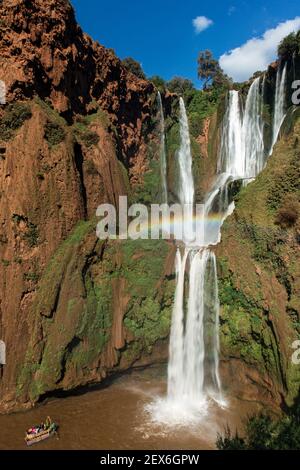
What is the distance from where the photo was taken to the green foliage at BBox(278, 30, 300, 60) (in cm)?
2658

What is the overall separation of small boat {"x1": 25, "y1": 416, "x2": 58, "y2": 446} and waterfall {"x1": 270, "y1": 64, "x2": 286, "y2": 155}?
2341 cm

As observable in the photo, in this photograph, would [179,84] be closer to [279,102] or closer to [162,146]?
[162,146]

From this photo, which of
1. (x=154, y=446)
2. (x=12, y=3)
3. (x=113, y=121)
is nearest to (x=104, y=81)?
(x=113, y=121)

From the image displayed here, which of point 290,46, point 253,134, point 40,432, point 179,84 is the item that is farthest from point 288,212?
point 179,84

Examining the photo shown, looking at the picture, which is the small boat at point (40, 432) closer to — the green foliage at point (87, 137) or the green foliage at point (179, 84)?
the green foliage at point (87, 137)

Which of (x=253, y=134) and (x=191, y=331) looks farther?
(x=253, y=134)

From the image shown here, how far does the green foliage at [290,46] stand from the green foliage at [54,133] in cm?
1814

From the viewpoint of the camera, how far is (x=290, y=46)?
26875mm

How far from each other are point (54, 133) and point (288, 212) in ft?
41.4

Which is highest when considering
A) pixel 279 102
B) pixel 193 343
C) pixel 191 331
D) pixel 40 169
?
pixel 279 102

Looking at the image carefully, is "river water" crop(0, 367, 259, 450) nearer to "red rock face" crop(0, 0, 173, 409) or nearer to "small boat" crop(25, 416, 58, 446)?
"small boat" crop(25, 416, 58, 446)

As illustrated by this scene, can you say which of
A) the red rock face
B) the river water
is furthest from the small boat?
the red rock face

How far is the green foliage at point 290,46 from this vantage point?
2658 centimetres

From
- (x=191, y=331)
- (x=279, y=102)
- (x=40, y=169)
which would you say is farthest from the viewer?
(x=279, y=102)
